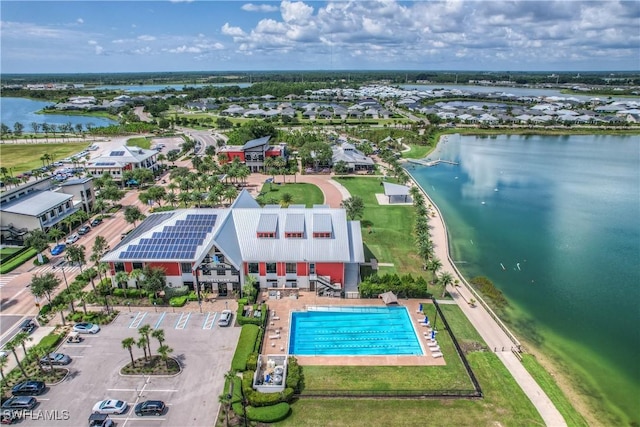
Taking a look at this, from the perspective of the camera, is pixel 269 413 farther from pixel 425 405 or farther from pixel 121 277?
pixel 121 277

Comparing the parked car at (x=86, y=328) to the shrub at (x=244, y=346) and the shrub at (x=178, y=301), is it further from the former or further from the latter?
the shrub at (x=244, y=346)

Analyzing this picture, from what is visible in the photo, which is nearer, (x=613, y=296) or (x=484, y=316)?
(x=484, y=316)

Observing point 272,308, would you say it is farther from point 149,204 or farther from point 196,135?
point 196,135

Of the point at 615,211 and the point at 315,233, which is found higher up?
the point at 315,233

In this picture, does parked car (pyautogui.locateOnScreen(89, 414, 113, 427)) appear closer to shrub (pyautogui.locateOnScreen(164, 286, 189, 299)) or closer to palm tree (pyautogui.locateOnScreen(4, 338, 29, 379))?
palm tree (pyautogui.locateOnScreen(4, 338, 29, 379))

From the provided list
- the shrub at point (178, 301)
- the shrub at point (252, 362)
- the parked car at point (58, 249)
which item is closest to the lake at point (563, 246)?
the shrub at point (252, 362)

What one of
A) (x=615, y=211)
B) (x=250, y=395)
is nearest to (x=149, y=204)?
(x=250, y=395)

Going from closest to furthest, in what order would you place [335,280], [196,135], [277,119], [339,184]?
[335,280] < [339,184] < [196,135] < [277,119]

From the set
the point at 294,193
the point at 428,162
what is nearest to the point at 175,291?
the point at 294,193
